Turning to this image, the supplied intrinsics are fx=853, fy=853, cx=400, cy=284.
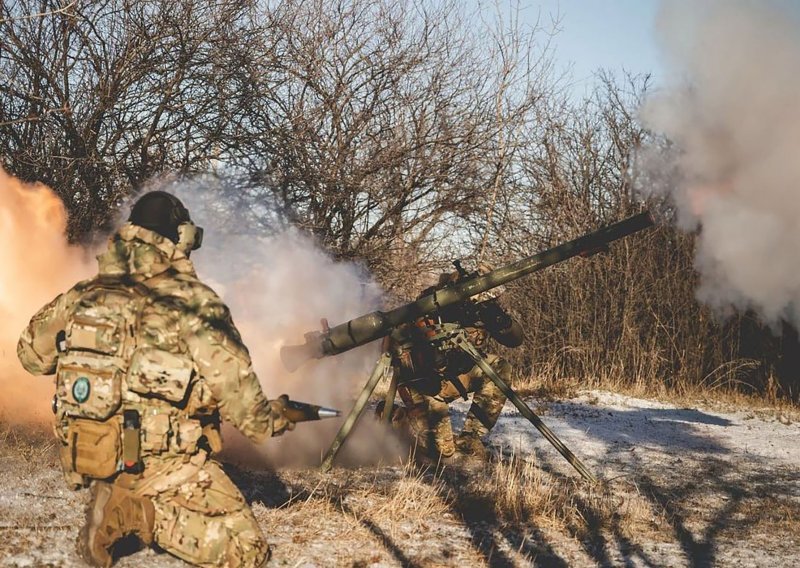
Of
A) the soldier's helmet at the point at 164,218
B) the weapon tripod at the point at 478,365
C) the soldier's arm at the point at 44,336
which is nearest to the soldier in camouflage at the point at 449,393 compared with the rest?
the weapon tripod at the point at 478,365

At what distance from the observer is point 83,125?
10031 mm

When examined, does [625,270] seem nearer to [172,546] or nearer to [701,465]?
[701,465]

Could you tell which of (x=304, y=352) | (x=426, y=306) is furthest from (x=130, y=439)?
(x=426, y=306)

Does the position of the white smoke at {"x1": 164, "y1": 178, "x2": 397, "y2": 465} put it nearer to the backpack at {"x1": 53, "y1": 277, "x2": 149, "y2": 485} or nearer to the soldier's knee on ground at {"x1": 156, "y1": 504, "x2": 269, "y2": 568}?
the soldier's knee on ground at {"x1": 156, "y1": 504, "x2": 269, "y2": 568}

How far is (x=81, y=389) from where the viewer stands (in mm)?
3805

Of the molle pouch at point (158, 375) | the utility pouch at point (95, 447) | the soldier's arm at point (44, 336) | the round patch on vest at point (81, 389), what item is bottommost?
the utility pouch at point (95, 447)

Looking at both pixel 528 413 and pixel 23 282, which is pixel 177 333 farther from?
pixel 23 282

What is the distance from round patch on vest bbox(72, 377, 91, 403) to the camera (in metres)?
3.80

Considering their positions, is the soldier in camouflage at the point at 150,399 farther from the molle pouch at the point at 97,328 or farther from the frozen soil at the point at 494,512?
the frozen soil at the point at 494,512

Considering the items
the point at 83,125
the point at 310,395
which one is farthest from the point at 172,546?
the point at 83,125

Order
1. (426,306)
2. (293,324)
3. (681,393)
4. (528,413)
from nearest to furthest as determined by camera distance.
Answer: (528,413) < (426,306) < (293,324) < (681,393)

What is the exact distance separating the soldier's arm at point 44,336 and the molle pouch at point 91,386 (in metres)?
0.23

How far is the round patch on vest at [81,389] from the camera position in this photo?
12.5 ft

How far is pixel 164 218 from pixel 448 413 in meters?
4.00
